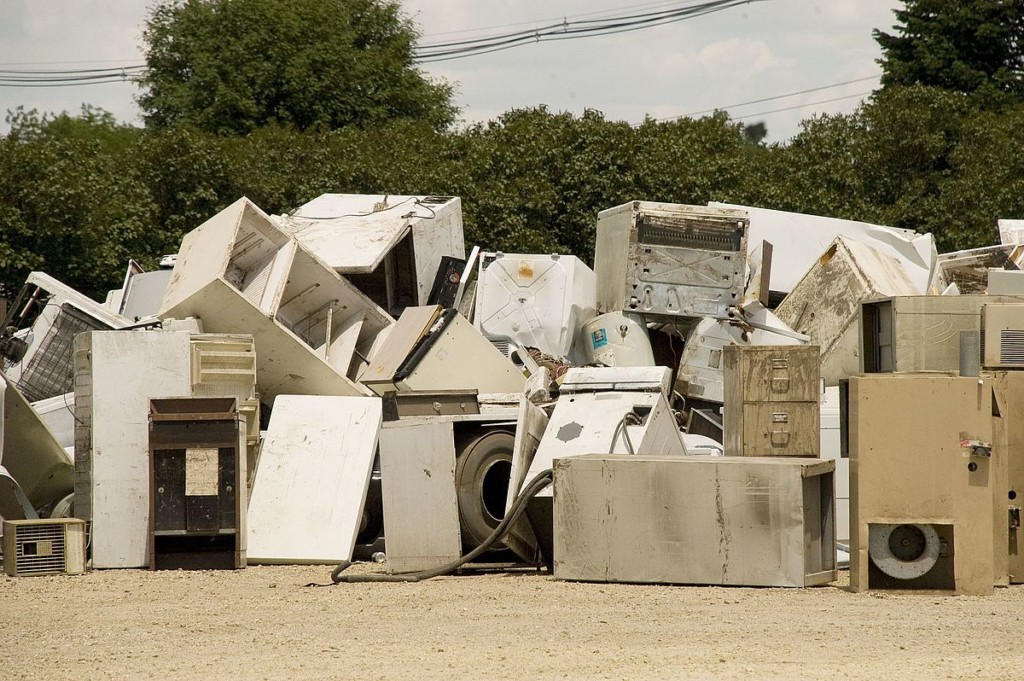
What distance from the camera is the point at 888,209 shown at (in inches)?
823

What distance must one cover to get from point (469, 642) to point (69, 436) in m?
4.71

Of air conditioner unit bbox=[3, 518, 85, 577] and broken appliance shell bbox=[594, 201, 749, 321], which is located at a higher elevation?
broken appliance shell bbox=[594, 201, 749, 321]

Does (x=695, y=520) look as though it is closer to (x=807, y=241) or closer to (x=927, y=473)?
(x=927, y=473)

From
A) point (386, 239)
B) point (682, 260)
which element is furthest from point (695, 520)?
point (386, 239)

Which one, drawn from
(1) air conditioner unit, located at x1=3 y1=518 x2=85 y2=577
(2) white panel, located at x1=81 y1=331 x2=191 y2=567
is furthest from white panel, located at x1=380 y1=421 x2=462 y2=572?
(1) air conditioner unit, located at x1=3 y1=518 x2=85 y2=577

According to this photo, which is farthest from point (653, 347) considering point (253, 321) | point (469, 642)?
point (469, 642)

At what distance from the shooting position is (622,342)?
937 cm

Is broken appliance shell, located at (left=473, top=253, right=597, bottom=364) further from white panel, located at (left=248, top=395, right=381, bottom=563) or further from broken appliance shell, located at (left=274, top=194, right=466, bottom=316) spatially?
white panel, located at (left=248, top=395, right=381, bottom=563)

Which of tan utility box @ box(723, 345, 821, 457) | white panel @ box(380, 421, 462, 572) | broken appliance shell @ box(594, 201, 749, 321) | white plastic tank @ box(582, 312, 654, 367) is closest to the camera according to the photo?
tan utility box @ box(723, 345, 821, 457)

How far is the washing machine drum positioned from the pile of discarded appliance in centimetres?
1

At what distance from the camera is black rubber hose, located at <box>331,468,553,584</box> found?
6.39m

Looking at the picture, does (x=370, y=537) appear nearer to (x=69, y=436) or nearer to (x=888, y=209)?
(x=69, y=436)

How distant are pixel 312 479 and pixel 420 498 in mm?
967

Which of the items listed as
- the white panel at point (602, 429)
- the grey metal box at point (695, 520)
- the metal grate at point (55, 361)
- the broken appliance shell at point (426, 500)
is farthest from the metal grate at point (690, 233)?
the metal grate at point (55, 361)
